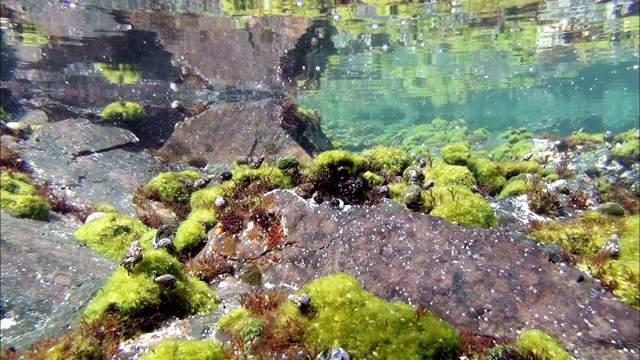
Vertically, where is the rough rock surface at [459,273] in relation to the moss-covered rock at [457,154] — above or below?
below

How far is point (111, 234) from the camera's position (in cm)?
879

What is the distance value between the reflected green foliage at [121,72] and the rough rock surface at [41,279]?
19126 millimetres

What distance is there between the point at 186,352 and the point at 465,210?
17.3ft

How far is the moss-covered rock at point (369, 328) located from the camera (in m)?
4.04

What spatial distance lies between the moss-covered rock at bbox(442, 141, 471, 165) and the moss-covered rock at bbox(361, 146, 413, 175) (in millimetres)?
973

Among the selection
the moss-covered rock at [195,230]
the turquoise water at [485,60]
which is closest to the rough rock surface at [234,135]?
the turquoise water at [485,60]

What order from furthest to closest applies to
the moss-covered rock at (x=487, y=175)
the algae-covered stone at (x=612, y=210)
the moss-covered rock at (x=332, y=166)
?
the moss-covered rock at (x=487, y=175)
the algae-covered stone at (x=612, y=210)
the moss-covered rock at (x=332, y=166)

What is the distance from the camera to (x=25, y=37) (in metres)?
21.4

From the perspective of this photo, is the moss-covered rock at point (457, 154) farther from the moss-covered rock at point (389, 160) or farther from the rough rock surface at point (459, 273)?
the rough rock surface at point (459, 273)

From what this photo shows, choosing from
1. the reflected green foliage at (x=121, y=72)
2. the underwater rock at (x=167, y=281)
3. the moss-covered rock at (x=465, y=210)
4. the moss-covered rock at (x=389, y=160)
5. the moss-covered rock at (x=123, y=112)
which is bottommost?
the underwater rock at (x=167, y=281)

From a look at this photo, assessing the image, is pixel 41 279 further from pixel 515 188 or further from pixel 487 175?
pixel 487 175

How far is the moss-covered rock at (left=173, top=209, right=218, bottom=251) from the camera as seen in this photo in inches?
291

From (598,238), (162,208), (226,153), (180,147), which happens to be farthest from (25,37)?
(598,238)

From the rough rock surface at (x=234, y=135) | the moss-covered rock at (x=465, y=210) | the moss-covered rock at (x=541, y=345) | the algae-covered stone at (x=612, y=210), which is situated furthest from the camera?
the rough rock surface at (x=234, y=135)
